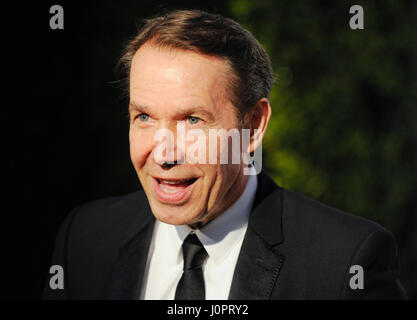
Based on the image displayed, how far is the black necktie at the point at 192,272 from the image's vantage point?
2135mm

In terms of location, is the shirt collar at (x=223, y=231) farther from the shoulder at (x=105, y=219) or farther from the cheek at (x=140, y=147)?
the cheek at (x=140, y=147)

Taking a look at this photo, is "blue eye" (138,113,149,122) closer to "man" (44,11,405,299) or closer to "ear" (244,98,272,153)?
"man" (44,11,405,299)

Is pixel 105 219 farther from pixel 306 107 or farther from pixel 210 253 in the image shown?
pixel 306 107

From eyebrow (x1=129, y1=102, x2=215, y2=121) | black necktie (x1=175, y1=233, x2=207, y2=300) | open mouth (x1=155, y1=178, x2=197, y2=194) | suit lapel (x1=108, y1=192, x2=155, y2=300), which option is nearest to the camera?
eyebrow (x1=129, y1=102, x2=215, y2=121)

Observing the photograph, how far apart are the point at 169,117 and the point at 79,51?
6.07ft

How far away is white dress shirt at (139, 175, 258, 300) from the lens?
7.13ft

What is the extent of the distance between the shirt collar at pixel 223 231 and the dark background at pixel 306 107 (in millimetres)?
1360

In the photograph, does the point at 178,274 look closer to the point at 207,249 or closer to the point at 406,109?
the point at 207,249

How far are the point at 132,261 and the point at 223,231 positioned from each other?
444 millimetres

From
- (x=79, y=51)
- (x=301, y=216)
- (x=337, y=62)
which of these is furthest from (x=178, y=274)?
(x=337, y=62)

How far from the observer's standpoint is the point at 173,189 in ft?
6.61

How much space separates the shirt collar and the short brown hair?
0.41 m

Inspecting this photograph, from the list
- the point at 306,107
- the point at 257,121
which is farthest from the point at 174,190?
the point at 306,107

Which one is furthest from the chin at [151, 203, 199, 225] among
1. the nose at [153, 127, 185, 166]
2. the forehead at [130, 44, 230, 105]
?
the forehead at [130, 44, 230, 105]
